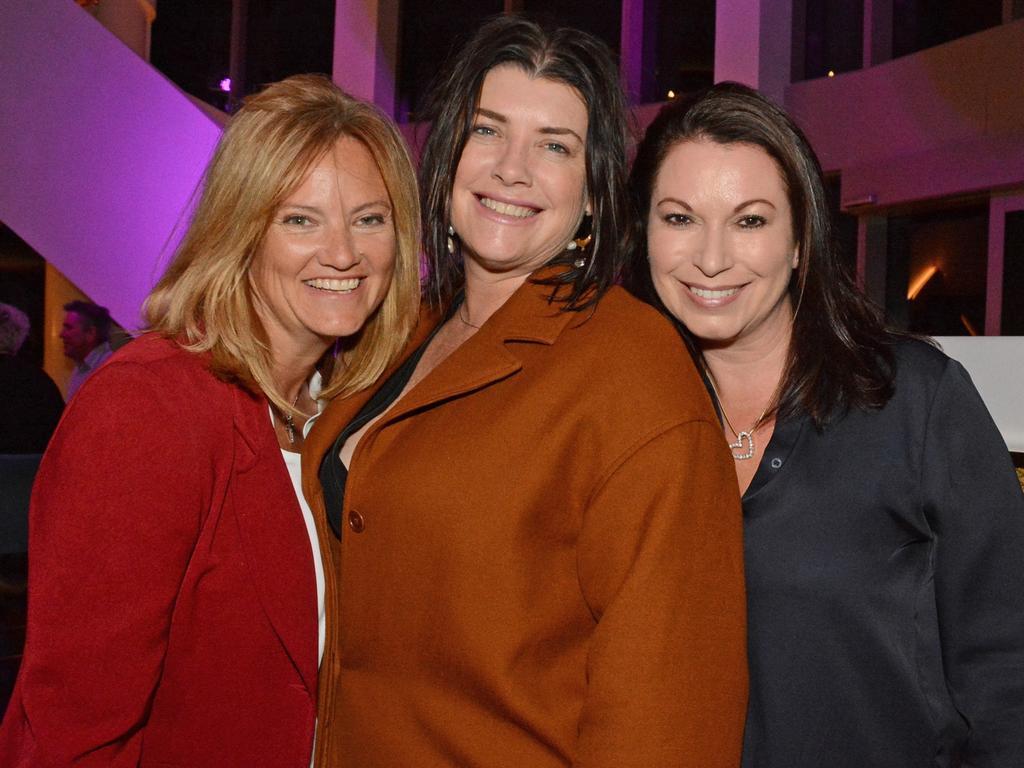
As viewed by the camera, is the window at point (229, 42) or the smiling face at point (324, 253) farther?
the window at point (229, 42)

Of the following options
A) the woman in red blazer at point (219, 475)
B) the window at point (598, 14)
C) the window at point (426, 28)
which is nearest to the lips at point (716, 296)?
the woman in red blazer at point (219, 475)

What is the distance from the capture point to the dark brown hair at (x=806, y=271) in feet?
5.62

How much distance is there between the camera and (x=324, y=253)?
180 cm

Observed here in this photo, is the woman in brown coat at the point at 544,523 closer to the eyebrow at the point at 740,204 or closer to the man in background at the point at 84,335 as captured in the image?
the eyebrow at the point at 740,204

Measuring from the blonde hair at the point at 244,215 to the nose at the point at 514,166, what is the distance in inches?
10.6

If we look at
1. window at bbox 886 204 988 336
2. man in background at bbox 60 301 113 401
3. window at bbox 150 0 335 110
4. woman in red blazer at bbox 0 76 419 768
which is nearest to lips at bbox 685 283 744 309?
woman in red blazer at bbox 0 76 419 768

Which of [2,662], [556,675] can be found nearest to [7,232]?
[2,662]

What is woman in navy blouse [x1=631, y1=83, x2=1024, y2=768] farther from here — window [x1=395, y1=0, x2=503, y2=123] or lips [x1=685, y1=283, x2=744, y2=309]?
window [x1=395, y1=0, x2=503, y2=123]

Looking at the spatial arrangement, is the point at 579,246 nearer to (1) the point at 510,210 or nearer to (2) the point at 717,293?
(1) the point at 510,210

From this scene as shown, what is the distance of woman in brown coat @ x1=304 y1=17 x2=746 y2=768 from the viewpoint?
4.15 ft

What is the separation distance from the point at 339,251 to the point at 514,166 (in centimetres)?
38

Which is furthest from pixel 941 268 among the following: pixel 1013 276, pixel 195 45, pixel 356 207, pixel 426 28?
pixel 195 45

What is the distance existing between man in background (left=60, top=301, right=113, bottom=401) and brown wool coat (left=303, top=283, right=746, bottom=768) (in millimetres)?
5074

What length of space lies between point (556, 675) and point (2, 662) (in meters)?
3.22
